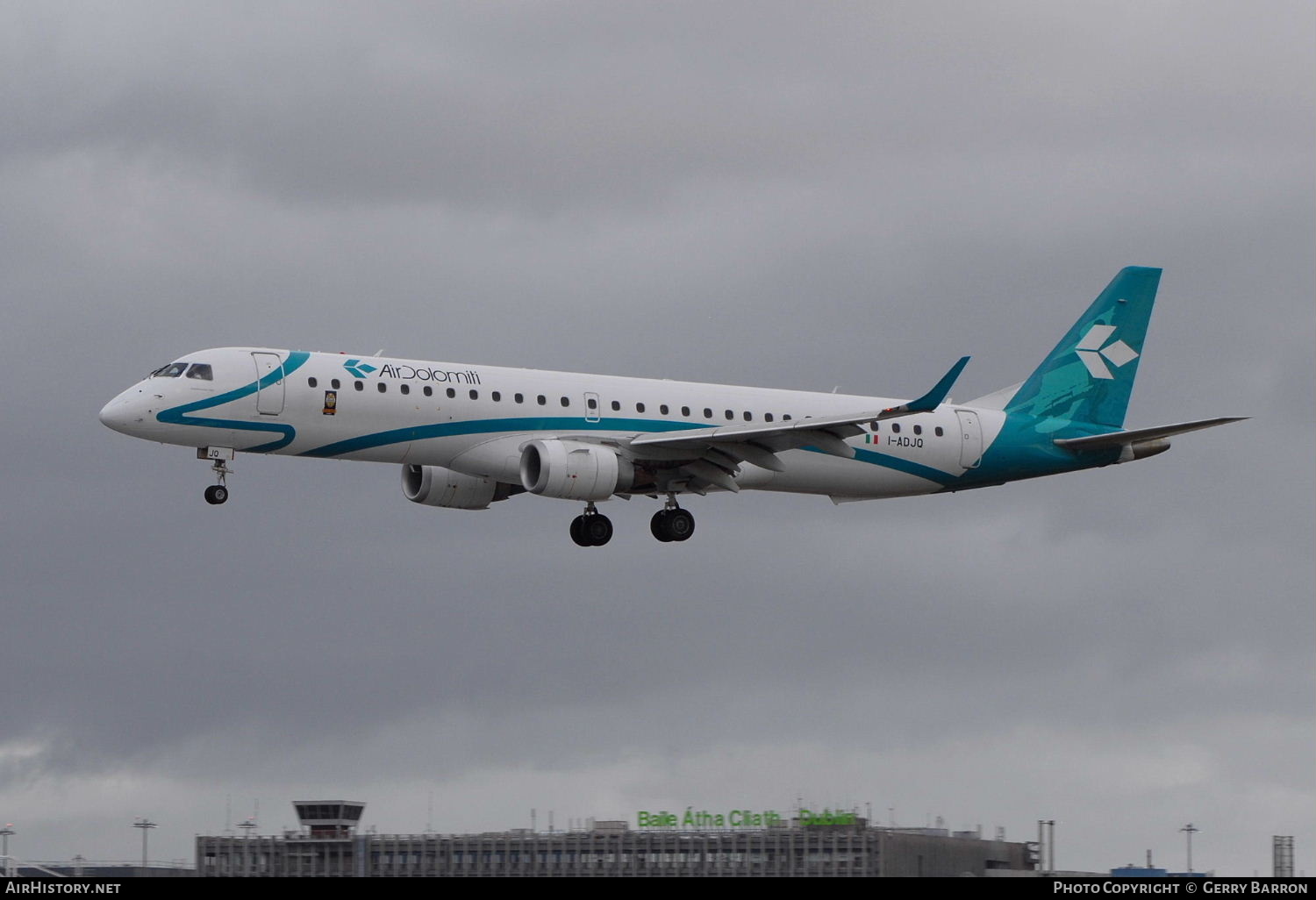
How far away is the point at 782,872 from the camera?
12794 cm

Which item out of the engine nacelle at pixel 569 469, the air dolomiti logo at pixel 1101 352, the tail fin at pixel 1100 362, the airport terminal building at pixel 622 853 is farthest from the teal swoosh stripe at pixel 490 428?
the airport terminal building at pixel 622 853

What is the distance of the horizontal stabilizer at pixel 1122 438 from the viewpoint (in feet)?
226

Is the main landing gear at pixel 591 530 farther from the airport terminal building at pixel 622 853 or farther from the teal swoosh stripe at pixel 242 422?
the airport terminal building at pixel 622 853

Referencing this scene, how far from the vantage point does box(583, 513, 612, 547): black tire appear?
68438 mm

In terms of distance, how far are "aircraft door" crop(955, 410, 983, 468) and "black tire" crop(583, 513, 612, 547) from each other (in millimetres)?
13034

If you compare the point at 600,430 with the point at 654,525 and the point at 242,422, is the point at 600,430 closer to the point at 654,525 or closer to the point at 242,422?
the point at 654,525

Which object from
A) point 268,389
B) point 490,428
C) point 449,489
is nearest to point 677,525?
point 449,489

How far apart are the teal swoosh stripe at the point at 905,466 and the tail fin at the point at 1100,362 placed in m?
4.50

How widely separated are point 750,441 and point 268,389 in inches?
582

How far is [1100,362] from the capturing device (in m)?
77.4

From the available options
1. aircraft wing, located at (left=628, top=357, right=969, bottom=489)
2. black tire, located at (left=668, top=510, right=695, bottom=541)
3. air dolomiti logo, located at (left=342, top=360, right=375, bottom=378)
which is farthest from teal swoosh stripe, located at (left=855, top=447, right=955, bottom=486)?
air dolomiti logo, located at (left=342, top=360, right=375, bottom=378)

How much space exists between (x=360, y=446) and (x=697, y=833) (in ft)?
239

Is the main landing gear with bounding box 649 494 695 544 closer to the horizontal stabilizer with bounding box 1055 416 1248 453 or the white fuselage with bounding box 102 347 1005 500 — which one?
the white fuselage with bounding box 102 347 1005 500
